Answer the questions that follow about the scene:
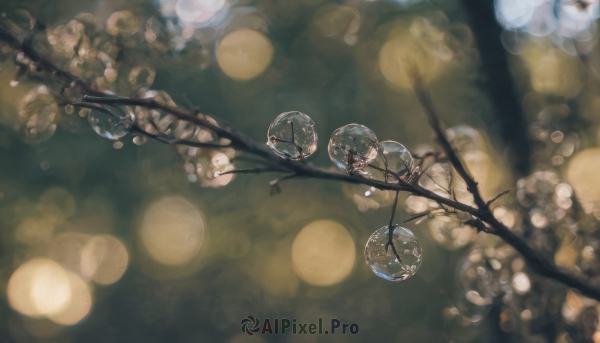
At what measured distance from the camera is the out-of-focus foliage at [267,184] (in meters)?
2.26

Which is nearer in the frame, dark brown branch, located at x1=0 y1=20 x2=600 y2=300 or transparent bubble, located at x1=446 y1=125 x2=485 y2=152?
dark brown branch, located at x1=0 y1=20 x2=600 y2=300

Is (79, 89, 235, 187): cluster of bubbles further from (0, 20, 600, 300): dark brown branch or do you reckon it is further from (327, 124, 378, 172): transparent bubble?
(327, 124, 378, 172): transparent bubble

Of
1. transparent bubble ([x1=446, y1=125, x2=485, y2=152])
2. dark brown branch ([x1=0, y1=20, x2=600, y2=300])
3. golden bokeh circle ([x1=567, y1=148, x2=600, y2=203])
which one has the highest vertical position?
golden bokeh circle ([x1=567, y1=148, x2=600, y2=203])

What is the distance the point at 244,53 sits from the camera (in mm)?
6840

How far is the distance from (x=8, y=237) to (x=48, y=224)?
0.59 m

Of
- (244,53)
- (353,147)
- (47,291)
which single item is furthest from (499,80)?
(47,291)

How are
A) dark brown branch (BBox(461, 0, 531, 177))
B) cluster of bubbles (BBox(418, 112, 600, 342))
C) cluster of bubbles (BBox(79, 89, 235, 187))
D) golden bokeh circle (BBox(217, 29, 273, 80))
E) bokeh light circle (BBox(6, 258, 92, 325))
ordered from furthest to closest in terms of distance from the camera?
bokeh light circle (BBox(6, 258, 92, 325)) < golden bokeh circle (BBox(217, 29, 273, 80)) < dark brown branch (BBox(461, 0, 531, 177)) < cluster of bubbles (BBox(418, 112, 600, 342)) < cluster of bubbles (BBox(79, 89, 235, 187))

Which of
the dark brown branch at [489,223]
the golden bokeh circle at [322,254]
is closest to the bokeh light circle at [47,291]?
the golden bokeh circle at [322,254]

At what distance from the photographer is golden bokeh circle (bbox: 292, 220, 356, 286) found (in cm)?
828

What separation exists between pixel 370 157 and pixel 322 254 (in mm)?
7131

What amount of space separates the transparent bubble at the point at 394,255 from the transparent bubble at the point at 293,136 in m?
0.39

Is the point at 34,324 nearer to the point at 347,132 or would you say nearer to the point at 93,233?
the point at 93,233

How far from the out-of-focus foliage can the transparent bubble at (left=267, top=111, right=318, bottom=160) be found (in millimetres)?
317

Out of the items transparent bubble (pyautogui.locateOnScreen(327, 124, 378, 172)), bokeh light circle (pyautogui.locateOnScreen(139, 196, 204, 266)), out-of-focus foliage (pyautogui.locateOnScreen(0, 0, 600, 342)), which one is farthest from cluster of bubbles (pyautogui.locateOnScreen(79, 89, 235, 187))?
bokeh light circle (pyautogui.locateOnScreen(139, 196, 204, 266))
